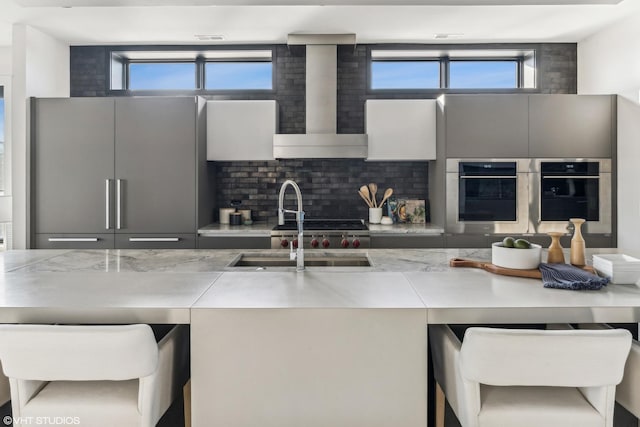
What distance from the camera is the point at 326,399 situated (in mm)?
1557

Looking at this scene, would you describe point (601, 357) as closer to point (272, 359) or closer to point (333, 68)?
point (272, 359)

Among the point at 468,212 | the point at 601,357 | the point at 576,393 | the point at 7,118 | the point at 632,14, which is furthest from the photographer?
the point at 7,118

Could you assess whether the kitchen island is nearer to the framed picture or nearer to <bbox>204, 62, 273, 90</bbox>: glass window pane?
A: the framed picture

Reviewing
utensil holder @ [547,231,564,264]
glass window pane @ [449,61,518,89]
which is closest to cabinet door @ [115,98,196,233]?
glass window pane @ [449,61,518,89]

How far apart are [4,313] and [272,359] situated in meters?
0.95

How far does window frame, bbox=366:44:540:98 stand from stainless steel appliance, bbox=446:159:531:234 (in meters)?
1.05

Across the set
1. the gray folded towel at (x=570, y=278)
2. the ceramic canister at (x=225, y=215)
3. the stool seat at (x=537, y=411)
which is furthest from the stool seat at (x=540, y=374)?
the ceramic canister at (x=225, y=215)

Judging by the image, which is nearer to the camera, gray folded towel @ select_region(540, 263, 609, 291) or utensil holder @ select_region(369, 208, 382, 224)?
gray folded towel @ select_region(540, 263, 609, 291)

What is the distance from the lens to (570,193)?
392 cm

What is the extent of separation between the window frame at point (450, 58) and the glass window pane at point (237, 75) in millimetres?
1095

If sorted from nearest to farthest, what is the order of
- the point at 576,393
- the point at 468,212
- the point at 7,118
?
the point at 576,393
the point at 468,212
the point at 7,118

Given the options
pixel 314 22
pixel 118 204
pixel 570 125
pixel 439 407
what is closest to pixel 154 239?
pixel 118 204

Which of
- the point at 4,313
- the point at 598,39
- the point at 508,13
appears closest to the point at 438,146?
the point at 508,13

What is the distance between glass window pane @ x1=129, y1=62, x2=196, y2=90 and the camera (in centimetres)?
471
